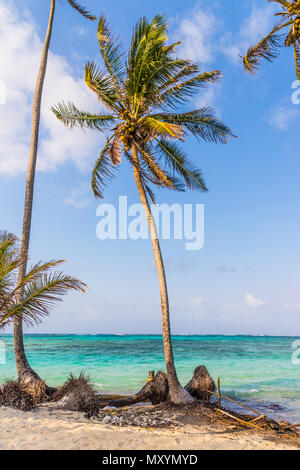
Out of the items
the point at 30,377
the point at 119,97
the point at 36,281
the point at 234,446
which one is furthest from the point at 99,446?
the point at 119,97

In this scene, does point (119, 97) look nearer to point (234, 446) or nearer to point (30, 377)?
point (30, 377)

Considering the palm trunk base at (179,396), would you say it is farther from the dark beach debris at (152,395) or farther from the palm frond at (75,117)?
the palm frond at (75,117)

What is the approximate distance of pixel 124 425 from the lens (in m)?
8.00

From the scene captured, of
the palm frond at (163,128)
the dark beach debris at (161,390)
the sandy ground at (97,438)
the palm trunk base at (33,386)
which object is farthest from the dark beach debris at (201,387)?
the palm frond at (163,128)

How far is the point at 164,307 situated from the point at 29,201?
5516 millimetres

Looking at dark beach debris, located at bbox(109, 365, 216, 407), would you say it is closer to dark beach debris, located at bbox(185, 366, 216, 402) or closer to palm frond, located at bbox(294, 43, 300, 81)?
dark beach debris, located at bbox(185, 366, 216, 402)

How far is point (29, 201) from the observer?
1187cm

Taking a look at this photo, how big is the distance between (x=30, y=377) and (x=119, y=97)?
28.7 ft

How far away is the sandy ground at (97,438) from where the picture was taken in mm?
5781

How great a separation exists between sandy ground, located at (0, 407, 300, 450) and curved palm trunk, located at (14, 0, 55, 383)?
9.30ft

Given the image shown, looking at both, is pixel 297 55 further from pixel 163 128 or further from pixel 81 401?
pixel 81 401

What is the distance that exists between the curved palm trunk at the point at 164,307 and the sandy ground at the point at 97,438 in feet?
7.61

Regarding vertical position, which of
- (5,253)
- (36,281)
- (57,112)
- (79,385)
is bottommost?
(79,385)

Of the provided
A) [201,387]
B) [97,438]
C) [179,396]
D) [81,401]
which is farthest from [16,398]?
[201,387]
